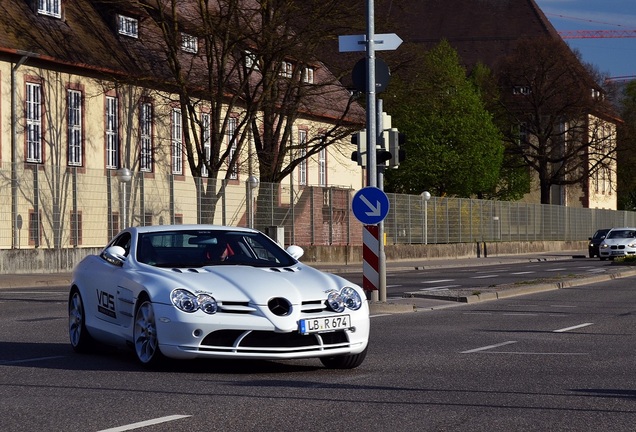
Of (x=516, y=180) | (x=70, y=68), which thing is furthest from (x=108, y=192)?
(x=516, y=180)

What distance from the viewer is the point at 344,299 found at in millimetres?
11430

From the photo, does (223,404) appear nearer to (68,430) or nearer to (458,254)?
(68,430)

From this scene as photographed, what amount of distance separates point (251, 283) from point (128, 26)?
119 feet

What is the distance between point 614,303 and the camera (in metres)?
23.1

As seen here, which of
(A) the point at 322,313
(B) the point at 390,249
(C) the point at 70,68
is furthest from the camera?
(B) the point at 390,249

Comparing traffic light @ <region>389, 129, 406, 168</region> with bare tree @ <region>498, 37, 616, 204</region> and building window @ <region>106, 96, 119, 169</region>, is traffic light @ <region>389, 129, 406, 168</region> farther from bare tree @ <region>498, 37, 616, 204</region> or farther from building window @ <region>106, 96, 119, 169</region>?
bare tree @ <region>498, 37, 616, 204</region>

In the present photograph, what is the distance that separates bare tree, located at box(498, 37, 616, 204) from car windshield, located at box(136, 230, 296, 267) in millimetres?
71808

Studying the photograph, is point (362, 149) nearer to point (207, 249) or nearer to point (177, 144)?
point (207, 249)

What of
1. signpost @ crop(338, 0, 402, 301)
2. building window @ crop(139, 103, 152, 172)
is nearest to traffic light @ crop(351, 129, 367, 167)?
signpost @ crop(338, 0, 402, 301)

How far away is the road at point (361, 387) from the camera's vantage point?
27.1ft

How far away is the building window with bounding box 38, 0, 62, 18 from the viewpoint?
4175cm

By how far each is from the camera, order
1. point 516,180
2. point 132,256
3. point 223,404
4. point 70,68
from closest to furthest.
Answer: point 223,404 → point 132,256 → point 70,68 → point 516,180

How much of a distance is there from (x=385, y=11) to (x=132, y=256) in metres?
36.8

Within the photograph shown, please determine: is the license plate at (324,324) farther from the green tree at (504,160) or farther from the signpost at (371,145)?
the green tree at (504,160)
